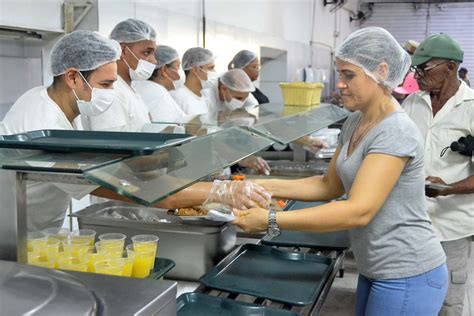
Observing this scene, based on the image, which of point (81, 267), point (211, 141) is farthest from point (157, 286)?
point (211, 141)

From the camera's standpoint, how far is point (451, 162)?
7.54 ft

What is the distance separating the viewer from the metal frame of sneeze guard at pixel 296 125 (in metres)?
2.22

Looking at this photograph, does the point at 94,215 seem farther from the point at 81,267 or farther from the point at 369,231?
the point at 369,231

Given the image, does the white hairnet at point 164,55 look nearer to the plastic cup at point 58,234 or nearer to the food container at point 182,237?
the food container at point 182,237

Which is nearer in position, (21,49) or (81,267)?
(81,267)

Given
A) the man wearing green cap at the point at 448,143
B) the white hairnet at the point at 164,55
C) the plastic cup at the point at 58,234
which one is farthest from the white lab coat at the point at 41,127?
the man wearing green cap at the point at 448,143

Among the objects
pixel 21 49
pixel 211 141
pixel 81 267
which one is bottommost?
pixel 81 267

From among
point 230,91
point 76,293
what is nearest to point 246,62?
point 230,91

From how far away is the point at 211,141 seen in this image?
163 cm

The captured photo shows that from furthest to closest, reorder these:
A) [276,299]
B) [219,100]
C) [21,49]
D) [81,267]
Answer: [219,100], [21,49], [276,299], [81,267]

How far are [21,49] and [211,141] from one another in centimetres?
165

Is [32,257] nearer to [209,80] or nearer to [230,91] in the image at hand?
[209,80]

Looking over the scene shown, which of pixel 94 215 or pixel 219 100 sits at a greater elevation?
pixel 219 100

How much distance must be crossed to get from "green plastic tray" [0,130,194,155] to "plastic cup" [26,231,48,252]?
0.24 metres
